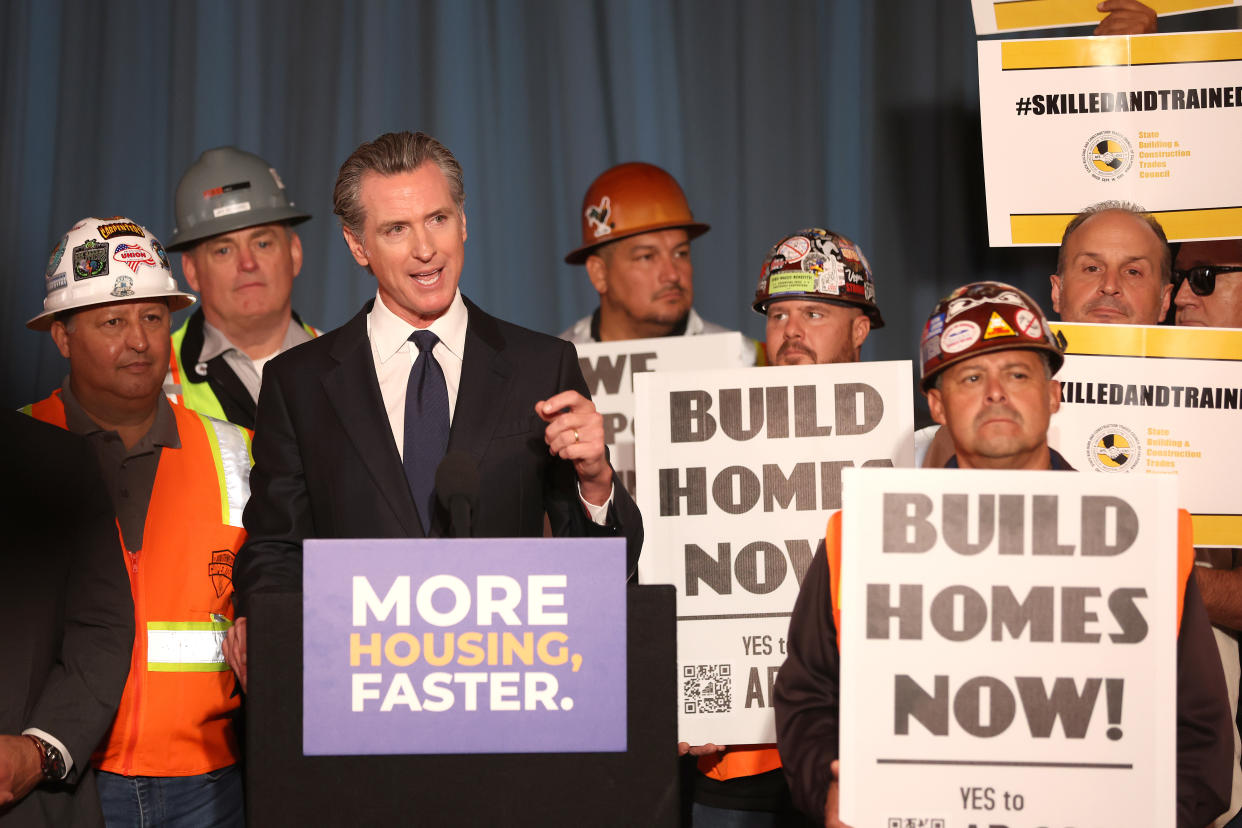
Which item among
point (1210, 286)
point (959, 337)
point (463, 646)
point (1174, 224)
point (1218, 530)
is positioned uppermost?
point (1174, 224)

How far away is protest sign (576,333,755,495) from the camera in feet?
11.0

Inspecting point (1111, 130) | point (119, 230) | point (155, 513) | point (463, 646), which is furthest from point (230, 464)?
point (1111, 130)

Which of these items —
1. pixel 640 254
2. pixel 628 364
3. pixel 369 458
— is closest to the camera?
pixel 369 458

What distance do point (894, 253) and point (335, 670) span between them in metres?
3.38

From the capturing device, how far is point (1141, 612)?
176 cm

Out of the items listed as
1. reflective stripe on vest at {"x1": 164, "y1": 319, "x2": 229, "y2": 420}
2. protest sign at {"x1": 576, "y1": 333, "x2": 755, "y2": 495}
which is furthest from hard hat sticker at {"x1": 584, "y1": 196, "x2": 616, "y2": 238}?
reflective stripe on vest at {"x1": 164, "y1": 319, "x2": 229, "y2": 420}

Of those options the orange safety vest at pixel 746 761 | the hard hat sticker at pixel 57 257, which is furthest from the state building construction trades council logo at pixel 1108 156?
the hard hat sticker at pixel 57 257

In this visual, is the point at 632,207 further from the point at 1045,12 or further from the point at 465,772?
the point at 465,772

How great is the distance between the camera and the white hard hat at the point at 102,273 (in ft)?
9.61

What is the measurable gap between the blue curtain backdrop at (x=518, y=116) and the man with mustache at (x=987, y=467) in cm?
251

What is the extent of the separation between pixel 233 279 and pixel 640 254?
123cm

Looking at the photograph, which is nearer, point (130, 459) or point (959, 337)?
point (959, 337)

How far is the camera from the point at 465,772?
5.19 ft

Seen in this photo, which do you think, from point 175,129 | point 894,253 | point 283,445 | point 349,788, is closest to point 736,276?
point 894,253
